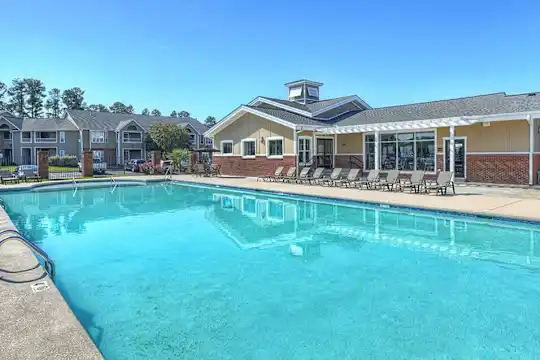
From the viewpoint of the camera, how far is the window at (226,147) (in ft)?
86.1

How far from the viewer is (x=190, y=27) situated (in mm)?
19016

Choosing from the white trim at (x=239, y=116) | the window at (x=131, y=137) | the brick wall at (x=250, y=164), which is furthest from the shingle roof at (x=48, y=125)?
the brick wall at (x=250, y=164)

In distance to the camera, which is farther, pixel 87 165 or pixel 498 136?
pixel 87 165

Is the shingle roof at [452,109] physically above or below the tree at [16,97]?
below

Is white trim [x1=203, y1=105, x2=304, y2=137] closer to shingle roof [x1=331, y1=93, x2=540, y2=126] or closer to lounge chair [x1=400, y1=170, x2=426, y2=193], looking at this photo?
shingle roof [x1=331, y1=93, x2=540, y2=126]

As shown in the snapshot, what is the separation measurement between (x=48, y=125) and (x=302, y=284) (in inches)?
1871

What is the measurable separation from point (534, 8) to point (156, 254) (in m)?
16.9

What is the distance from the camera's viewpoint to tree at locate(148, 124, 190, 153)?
4366 cm

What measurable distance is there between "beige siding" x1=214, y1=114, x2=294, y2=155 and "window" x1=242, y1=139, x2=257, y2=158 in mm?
245

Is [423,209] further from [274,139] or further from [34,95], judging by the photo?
[34,95]

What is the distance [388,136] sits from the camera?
2027 cm

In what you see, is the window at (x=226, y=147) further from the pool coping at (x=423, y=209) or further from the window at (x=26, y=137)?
the window at (x=26, y=137)

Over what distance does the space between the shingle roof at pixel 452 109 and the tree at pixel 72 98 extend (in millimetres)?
62897

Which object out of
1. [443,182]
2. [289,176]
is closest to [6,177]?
[289,176]
